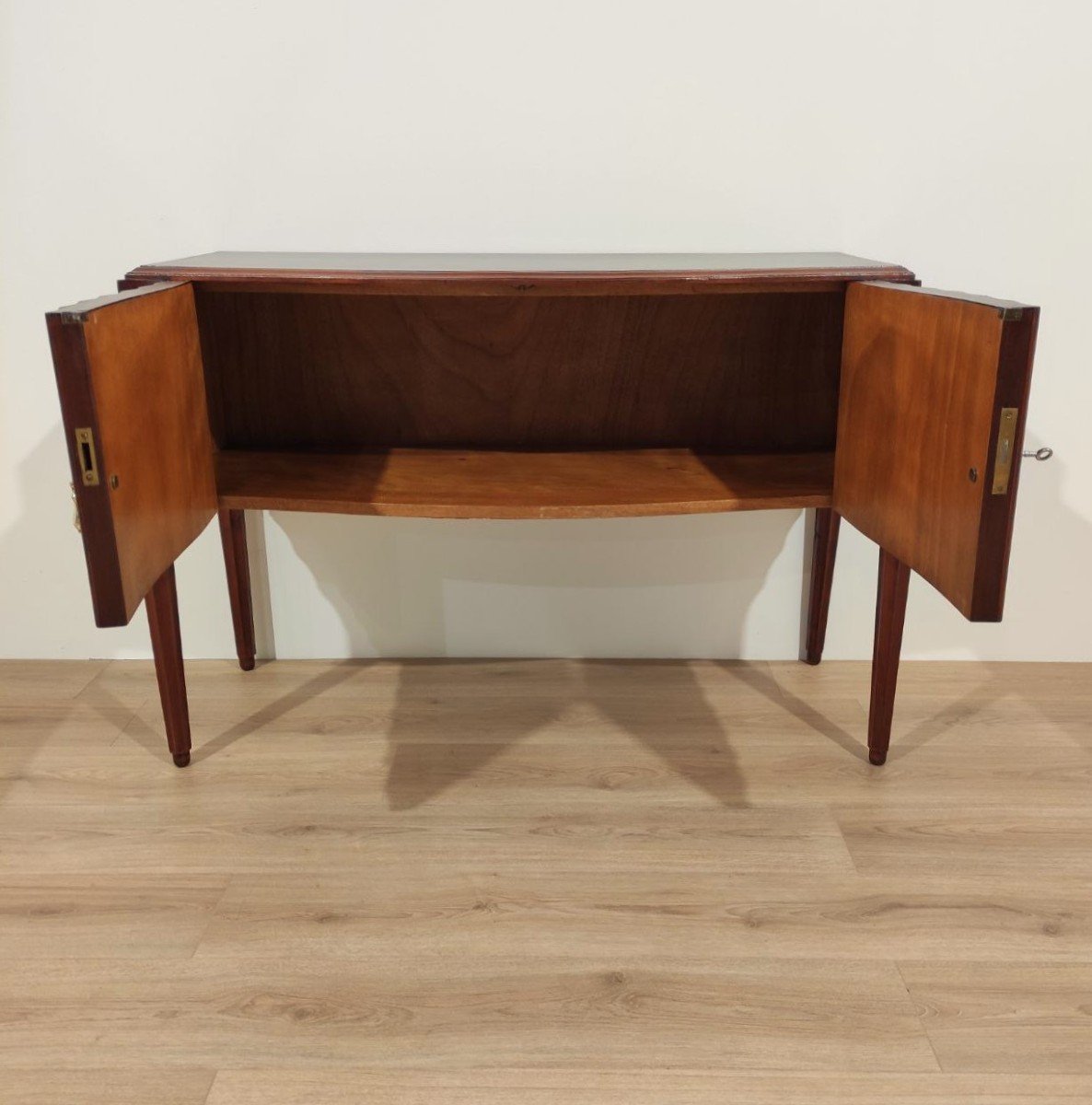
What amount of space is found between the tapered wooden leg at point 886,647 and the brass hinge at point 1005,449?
31 cm

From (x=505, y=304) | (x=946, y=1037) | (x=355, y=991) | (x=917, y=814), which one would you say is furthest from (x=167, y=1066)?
(x=505, y=304)

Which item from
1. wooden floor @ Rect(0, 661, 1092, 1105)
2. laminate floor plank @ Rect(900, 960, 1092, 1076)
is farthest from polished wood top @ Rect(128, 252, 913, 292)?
laminate floor plank @ Rect(900, 960, 1092, 1076)

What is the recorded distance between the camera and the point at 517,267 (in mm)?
1185

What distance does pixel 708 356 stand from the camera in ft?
4.65

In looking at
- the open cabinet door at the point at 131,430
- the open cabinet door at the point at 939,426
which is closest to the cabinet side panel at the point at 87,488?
the open cabinet door at the point at 131,430

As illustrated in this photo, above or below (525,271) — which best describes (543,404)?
below

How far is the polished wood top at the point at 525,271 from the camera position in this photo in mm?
1108

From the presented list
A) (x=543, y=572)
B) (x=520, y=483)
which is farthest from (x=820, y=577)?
(x=520, y=483)

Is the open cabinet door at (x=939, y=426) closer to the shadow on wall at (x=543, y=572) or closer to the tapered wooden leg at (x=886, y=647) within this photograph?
the tapered wooden leg at (x=886, y=647)

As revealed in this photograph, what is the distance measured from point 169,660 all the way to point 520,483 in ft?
1.56

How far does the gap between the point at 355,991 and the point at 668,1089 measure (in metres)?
0.29

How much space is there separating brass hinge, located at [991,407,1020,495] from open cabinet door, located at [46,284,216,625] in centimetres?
77

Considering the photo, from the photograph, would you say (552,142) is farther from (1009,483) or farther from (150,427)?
(1009,483)

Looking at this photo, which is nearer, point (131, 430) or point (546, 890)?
point (131, 430)
